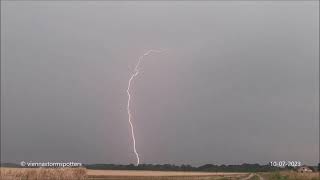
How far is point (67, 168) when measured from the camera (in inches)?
3049

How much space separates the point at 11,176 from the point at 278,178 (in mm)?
39441

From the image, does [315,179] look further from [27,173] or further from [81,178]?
[27,173]

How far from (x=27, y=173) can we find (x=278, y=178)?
3745 centimetres

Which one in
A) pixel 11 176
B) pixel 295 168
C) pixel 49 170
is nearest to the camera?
pixel 11 176

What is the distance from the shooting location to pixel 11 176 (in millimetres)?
68625

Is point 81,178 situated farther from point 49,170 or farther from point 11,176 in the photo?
point 11,176

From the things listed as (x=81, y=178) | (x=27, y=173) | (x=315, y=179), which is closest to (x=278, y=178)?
(x=315, y=179)

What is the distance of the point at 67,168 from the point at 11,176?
10581mm

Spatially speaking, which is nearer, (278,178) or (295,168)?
(278,178)

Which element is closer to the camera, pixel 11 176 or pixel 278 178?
pixel 11 176

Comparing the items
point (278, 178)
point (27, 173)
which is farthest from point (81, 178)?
point (278, 178)

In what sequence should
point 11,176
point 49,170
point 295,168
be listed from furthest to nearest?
point 295,168
point 49,170
point 11,176

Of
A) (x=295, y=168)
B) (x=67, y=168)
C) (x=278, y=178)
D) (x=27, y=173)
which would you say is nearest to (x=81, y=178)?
(x=67, y=168)

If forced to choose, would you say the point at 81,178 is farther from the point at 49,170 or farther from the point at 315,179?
the point at 315,179
